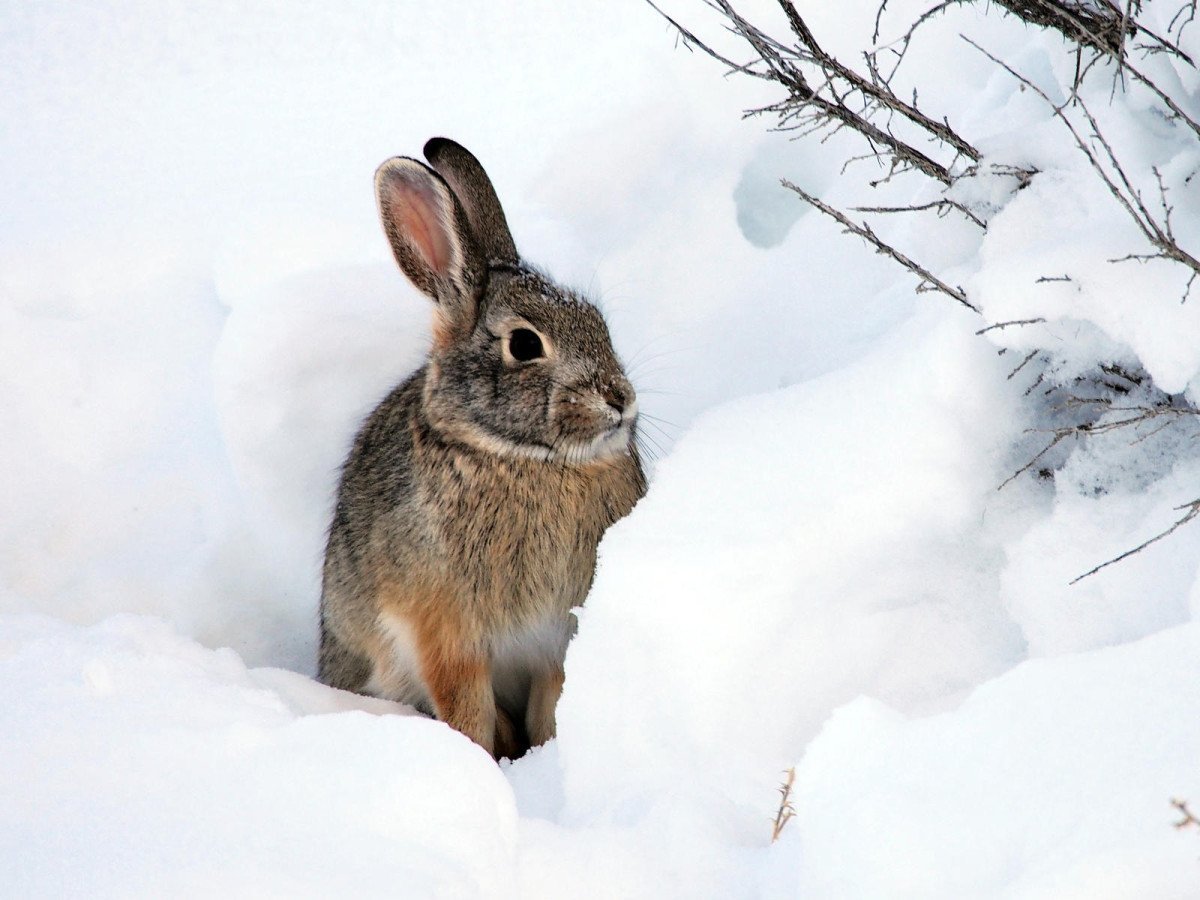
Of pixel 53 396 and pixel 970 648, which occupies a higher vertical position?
pixel 53 396

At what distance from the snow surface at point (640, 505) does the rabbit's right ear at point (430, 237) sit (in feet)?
2.52

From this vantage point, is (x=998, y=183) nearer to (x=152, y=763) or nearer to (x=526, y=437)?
(x=526, y=437)

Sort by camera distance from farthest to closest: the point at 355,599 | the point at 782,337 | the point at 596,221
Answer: the point at 596,221
the point at 782,337
the point at 355,599

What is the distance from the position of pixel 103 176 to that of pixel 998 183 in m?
3.49

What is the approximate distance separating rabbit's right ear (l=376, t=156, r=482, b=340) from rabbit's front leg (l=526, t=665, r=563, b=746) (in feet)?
3.29

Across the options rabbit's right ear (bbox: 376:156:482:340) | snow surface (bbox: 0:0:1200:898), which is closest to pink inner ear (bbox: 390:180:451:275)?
rabbit's right ear (bbox: 376:156:482:340)

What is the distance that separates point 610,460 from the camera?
3.23 m

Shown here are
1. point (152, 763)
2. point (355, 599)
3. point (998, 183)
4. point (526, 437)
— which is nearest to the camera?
point (152, 763)

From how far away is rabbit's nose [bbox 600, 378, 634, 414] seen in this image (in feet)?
9.96

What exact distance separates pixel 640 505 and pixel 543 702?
94 centimetres

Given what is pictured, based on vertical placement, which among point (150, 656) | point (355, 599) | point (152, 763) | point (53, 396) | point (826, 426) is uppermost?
point (53, 396)

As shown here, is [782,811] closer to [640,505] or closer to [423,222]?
[640,505]

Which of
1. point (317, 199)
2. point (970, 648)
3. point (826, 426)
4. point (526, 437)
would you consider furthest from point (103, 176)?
point (970, 648)

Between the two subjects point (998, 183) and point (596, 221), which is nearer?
point (998, 183)
